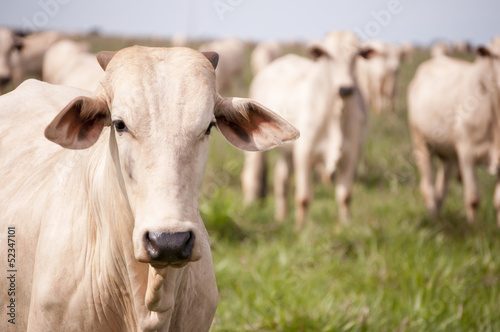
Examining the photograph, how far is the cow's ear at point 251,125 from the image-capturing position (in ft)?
7.38

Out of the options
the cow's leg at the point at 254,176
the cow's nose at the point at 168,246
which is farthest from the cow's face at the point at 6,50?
the cow's nose at the point at 168,246

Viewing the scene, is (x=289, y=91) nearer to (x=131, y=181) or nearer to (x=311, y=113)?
(x=311, y=113)

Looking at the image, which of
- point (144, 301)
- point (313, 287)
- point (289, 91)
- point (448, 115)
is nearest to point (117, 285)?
point (144, 301)

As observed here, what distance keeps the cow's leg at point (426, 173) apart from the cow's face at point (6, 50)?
20.3 feet

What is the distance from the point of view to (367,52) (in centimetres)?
641

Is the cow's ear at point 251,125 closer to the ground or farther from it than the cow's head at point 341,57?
farther from it

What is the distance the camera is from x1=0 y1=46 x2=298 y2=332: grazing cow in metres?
1.95

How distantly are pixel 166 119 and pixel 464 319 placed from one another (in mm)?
3173

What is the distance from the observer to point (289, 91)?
7121 mm

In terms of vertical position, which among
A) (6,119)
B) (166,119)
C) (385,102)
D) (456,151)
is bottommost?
(385,102)

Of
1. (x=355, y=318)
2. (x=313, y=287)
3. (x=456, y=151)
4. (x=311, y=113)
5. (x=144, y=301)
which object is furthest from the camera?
(x=456, y=151)

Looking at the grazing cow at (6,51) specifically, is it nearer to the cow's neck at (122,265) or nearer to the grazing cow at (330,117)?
the grazing cow at (330,117)

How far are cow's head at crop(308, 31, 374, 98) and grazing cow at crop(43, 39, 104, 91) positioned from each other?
8.23 ft

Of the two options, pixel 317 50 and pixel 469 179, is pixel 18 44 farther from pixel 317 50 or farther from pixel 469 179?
pixel 469 179
